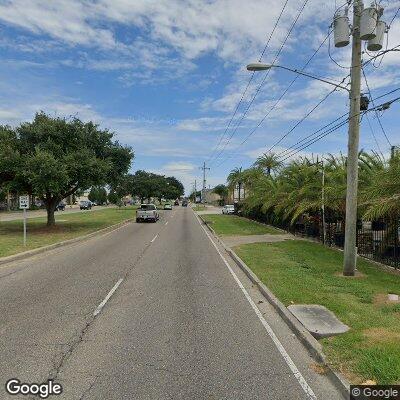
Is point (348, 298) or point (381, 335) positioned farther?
point (348, 298)

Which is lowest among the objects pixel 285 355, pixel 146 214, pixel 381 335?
pixel 285 355

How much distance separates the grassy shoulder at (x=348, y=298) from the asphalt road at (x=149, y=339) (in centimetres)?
50

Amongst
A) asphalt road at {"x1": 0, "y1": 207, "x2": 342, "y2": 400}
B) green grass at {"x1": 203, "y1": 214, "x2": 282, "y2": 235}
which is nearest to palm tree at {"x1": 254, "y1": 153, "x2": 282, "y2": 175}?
green grass at {"x1": 203, "y1": 214, "x2": 282, "y2": 235}

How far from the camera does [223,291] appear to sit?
10156 mm

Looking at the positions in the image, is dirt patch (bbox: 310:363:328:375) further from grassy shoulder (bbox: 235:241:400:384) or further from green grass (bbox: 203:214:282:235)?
green grass (bbox: 203:214:282:235)

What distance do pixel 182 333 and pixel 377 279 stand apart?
7.03 meters

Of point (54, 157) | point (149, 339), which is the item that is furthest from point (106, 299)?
point (54, 157)

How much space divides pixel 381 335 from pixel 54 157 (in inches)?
885

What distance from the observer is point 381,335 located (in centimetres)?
647

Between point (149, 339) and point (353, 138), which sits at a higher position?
point (353, 138)

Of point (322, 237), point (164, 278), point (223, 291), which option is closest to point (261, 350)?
point (223, 291)

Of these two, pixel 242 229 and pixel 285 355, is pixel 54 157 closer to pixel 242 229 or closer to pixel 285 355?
pixel 242 229

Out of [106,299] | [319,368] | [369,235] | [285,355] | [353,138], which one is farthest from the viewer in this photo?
[369,235]

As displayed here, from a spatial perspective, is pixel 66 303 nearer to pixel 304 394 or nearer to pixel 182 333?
pixel 182 333
